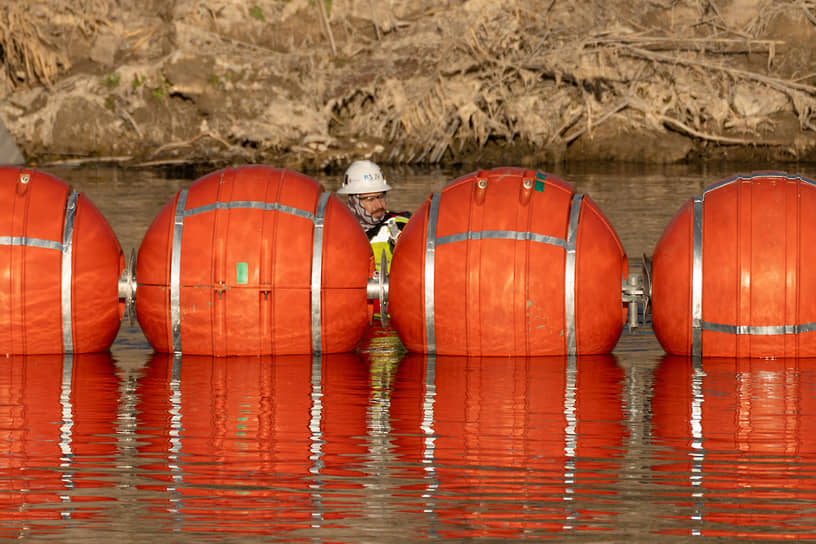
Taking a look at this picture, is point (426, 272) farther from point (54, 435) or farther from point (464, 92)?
point (464, 92)

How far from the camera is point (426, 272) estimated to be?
8867mm

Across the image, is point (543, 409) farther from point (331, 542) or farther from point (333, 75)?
point (333, 75)

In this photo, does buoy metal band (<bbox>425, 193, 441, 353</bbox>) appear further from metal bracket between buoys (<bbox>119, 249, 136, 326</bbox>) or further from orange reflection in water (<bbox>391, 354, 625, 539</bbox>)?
metal bracket between buoys (<bbox>119, 249, 136, 326</bbox>)

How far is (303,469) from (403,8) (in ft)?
55.1

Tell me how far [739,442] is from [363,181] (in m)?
4.87

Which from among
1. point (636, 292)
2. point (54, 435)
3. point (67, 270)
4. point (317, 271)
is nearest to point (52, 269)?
point (67, 270)

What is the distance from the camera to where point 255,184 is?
359 inches

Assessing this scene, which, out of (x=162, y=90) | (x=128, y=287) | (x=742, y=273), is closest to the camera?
(x=742, y=273)

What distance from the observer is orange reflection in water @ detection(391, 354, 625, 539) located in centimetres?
611

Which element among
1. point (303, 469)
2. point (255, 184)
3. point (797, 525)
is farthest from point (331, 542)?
point (255, 184)

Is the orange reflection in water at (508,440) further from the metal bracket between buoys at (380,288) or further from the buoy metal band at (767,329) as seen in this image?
the buoy metal band at (767,329)

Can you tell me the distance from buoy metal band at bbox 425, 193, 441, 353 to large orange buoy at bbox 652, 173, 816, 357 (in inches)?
51.4

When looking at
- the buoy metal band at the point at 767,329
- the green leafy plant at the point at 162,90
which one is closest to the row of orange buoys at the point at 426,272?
the buoy metal band at the point at 767,329

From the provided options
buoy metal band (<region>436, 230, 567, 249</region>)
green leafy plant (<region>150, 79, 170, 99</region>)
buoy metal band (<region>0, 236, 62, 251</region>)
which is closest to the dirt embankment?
green leafy plant (<region>150, 79, 170, 99</region>)
